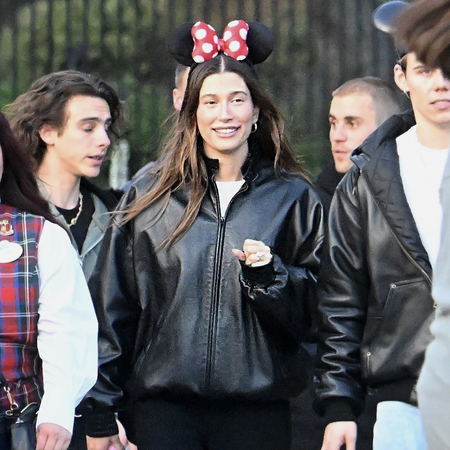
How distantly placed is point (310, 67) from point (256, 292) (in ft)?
12.2

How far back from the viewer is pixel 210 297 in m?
3.99

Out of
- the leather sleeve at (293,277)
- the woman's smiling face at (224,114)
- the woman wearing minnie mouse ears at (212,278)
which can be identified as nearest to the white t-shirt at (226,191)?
the woman wearing minnie mouse ears at (212,278)

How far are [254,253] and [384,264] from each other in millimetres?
455

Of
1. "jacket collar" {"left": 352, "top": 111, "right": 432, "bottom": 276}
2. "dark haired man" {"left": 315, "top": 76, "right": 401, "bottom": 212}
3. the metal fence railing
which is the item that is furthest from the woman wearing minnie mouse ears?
the metal fence railing

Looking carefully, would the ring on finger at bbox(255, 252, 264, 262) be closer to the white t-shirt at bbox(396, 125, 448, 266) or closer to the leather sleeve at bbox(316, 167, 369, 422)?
the leather sleeve at bbox(316, 167, 369, 422)

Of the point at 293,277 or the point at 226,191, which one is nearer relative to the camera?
the point at 293,277

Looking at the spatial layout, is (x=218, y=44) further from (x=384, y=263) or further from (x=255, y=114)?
(x=384, y=263)

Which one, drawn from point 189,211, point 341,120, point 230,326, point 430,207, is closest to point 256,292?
point 230,326

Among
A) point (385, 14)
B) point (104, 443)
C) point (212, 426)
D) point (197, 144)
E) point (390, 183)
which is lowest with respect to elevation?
point (104, 443)

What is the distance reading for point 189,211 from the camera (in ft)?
13.5

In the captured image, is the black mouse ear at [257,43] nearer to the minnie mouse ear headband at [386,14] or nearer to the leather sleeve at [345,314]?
the minnie mouse ear headband at [386,14]

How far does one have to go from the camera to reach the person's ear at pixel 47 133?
5555 millimetres

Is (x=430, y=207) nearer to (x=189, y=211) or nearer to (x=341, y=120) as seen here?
(x=189, y=211)

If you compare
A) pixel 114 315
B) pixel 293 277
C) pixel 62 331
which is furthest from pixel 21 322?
pixel 293 277
